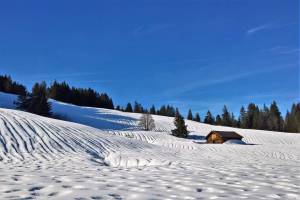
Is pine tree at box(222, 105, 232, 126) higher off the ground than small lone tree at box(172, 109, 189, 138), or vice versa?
pine tree at box(222, 105, 232, 126)

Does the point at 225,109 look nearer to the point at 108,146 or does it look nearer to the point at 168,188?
the point at 108,146

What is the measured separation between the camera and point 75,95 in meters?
142

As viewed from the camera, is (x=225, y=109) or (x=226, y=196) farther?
(x=225, y=109)

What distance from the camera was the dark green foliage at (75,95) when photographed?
137 meters

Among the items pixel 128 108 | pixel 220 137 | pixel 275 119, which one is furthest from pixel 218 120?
pixel 220 137

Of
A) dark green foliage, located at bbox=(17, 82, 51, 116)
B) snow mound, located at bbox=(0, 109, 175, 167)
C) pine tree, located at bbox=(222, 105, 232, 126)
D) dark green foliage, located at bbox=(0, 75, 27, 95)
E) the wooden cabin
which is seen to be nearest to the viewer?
snow mound, located at bbox=(0, 109, 175, 167)

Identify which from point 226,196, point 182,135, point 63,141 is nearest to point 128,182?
point 226,196

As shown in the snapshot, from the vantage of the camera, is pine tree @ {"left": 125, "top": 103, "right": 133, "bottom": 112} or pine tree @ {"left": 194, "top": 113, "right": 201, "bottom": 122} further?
pine tree @ {"left": 125, "top": 103, "right": 133, "bottom": 112}

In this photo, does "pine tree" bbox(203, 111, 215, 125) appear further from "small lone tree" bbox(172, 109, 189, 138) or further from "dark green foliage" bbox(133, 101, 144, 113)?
"small lone tree" bbox(172, 109, 189, 138)

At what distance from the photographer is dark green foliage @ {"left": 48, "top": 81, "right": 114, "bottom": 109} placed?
137 metres

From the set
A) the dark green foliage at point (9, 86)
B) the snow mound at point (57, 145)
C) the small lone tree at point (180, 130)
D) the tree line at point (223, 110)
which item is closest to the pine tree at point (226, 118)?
the tree line at point (223, 110)

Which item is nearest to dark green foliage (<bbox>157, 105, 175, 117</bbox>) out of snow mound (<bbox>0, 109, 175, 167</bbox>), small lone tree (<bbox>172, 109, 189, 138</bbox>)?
small lone tree (<bbox>172, 109, 189, 138</bbox>)

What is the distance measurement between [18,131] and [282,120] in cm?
13789

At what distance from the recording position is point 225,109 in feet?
500
